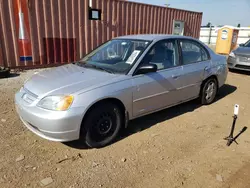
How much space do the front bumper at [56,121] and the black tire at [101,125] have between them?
0.16 meters

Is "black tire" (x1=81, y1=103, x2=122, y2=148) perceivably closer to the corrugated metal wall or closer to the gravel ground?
the gravel ground

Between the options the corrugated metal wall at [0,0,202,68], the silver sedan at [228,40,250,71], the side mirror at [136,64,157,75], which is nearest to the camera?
the side mirror at [136,64,157,75]

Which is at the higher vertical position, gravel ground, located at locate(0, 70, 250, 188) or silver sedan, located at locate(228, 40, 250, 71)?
silver sedan, located at locate(228, 40, 250, 71)

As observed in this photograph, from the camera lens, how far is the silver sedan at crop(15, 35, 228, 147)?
111 inches

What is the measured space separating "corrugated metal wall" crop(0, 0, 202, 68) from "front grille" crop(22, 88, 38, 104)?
496 cm

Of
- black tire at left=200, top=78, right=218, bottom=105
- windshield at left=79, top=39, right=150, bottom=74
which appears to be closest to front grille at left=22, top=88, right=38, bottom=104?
windshield at left=79, top=39, right=150, bottom=74

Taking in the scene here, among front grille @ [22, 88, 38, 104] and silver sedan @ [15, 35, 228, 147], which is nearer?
silver sedan @ [15, 35, 228, 147]

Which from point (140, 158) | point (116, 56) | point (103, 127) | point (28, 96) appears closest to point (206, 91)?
point (116, 56)

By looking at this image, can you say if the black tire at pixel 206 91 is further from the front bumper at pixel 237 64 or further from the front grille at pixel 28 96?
the front bumper at pixel 237 64

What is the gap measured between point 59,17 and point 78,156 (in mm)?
6522

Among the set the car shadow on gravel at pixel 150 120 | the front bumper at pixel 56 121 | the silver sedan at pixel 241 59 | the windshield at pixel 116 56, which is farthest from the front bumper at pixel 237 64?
the front bumper at pixel 56 121

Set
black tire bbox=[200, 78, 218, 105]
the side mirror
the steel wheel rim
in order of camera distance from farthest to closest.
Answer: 1. black tire bbox=[200, 78, 218, 105]
2. the side mirror
3. the steel wheel rim

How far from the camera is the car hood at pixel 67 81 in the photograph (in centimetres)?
293

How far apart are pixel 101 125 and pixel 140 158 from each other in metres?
0.72
